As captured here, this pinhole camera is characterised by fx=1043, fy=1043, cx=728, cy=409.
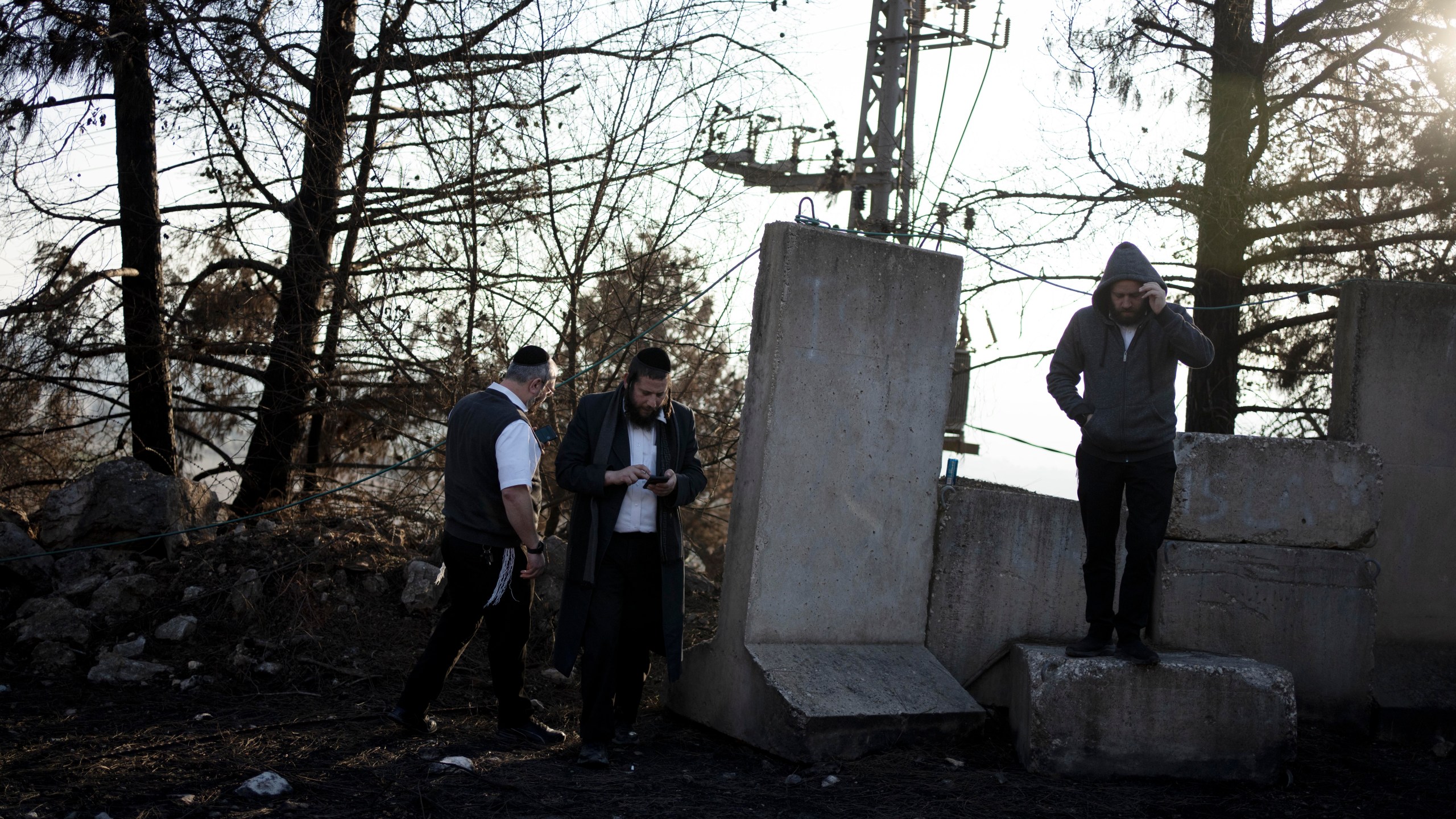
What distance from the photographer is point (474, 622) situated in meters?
4.33

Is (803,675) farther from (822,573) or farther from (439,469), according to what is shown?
(439,469)

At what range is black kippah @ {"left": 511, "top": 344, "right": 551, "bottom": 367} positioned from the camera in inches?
168

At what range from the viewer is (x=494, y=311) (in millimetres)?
6992

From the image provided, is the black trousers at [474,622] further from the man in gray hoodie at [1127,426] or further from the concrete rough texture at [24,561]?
the concrete rough texture at [24,561]

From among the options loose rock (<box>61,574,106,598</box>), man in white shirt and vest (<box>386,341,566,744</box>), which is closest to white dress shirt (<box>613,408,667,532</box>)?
man in white shirt and vest (<box>386,341,566,744</box>)

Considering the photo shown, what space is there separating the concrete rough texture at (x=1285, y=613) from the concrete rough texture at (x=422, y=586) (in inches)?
151

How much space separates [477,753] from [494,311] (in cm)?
353

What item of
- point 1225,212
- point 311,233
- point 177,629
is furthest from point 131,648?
point 1225,212

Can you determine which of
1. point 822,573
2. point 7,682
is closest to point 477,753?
point 822,573

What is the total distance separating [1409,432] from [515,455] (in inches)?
179

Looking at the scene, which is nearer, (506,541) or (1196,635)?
(506,541)

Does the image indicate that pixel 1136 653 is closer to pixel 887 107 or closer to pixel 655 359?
pixel 655 359

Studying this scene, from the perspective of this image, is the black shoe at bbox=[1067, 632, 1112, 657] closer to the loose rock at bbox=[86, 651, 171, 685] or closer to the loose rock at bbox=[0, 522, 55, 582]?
the loose rock at bbox=[86, 651, 171, 685]

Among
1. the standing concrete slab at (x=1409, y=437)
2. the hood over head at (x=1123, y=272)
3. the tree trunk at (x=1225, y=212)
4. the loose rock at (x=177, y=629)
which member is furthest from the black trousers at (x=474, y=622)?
the tree trunk at (x=1225, y=212)
